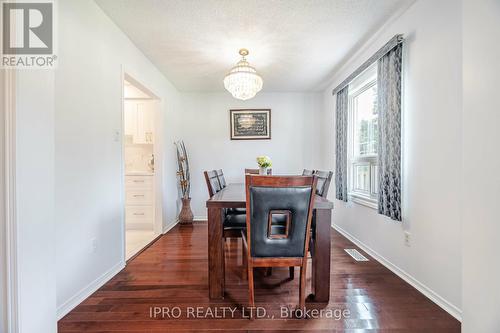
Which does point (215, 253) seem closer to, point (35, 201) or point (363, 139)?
point (35, 201)

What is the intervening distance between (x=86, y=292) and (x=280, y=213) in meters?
1.68

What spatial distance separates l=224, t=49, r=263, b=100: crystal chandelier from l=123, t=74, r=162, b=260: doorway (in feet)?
4.01

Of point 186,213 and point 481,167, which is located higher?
point 481,167

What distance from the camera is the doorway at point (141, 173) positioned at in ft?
11.3

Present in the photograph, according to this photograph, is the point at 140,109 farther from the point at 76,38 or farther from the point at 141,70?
the point at 76,38

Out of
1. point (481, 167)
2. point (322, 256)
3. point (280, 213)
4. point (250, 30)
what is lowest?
point (322, 256)

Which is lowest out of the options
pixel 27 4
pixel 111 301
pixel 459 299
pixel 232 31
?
pixel 111 301

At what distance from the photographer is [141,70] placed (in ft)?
9.19

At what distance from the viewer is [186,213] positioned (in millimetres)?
4094

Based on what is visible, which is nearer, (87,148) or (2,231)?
(2,231)

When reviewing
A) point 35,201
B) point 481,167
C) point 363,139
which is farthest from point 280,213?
point 363,139

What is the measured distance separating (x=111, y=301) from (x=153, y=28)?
8.23 feet

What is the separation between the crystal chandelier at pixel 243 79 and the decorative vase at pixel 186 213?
229cm

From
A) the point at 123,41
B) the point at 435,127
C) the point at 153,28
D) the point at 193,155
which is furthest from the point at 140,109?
the point at 435,127
